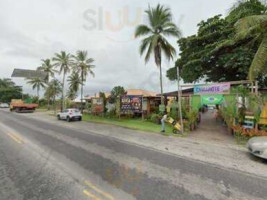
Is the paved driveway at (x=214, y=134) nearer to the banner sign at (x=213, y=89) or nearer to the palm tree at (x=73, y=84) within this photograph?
the banner sign at (x=213, y=89)

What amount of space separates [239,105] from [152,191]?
10.8 metres

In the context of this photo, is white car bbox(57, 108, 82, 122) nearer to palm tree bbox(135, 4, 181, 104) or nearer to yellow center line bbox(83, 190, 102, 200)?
palm tree bbox(135, 4, 181, 104)

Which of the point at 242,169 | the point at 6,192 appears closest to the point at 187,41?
the point at 242,169

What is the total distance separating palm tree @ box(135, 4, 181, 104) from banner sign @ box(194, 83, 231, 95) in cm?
632

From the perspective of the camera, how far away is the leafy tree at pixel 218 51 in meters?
15.2

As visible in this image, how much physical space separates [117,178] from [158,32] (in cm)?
1845

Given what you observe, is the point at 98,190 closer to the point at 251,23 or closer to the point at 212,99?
the point at 251,23

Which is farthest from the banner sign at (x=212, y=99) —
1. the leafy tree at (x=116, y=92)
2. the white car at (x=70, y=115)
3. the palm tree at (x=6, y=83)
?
the palm tree at (x=6, y=83)

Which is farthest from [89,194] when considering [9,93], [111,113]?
[9,93]

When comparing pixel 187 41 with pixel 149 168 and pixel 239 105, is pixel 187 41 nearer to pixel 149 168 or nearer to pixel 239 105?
pixel 239 105

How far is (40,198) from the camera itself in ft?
12.4

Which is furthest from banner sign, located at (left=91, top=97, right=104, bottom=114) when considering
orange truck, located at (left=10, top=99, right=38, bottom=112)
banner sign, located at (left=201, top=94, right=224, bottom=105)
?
orange truck, located at (left=10, top=99, right=38, bottom=112)

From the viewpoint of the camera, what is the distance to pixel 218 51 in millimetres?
16797

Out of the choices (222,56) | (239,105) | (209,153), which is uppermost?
(222,56)
